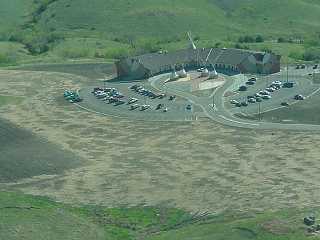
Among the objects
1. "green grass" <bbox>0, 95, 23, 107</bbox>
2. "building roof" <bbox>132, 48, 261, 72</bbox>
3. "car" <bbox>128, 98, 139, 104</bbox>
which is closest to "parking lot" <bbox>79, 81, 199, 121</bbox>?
"car" <bbox>128, 98, 139, 104</bbox>

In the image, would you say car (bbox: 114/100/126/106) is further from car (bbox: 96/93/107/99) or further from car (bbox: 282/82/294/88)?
car (bbox: 282/82/294/88)

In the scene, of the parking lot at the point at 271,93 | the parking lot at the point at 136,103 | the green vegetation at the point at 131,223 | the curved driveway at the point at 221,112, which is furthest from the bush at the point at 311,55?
the green vegetation at the point at 131,223

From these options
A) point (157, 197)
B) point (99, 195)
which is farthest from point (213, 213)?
point (99, 195)

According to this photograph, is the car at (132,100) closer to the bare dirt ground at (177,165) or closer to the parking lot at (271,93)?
the bare dirt ground at (177,165)

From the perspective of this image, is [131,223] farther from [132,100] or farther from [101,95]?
[101,95]

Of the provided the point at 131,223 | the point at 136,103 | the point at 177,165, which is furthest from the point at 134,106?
the point at 131,223

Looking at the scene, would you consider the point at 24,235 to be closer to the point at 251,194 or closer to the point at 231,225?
the point at 231,225

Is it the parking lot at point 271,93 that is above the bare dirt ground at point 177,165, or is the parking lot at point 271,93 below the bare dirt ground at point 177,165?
above
